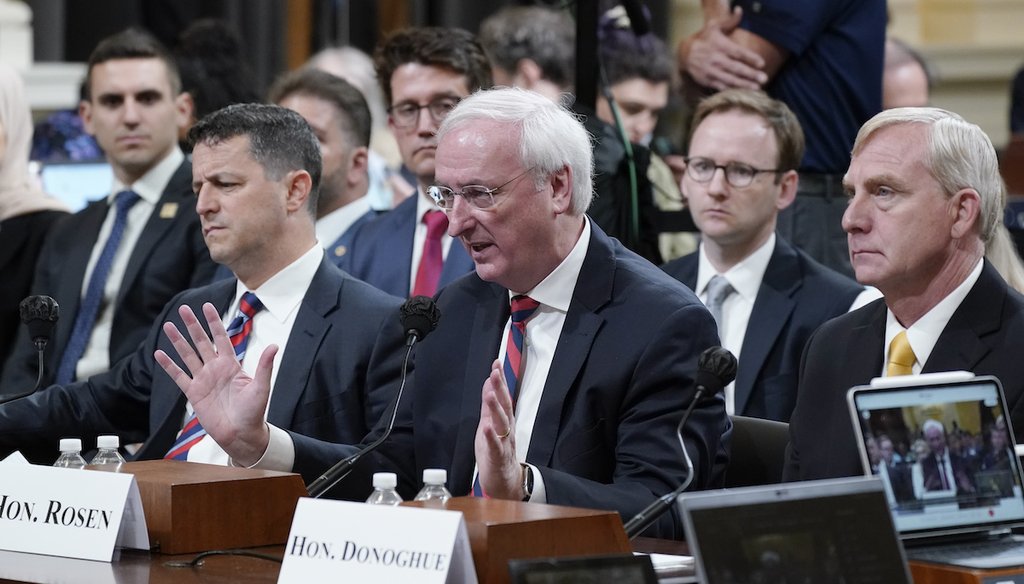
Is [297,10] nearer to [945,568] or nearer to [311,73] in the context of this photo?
[311,73]

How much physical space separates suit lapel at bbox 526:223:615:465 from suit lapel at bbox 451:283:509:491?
140 mm

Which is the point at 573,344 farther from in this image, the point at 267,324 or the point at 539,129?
the point at 267,324

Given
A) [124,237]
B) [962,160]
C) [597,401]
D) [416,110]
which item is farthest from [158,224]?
[962,160]

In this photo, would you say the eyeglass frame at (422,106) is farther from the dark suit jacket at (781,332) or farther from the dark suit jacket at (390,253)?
the dark suit jacket at (781,332)

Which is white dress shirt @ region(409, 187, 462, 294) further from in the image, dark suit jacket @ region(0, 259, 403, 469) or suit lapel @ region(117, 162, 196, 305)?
dark suit jacket @ region(0, 259, 403, 469)

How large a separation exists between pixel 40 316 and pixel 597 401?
44.3 inches

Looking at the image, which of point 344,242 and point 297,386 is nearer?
point 297,386

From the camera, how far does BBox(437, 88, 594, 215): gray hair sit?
319 cm

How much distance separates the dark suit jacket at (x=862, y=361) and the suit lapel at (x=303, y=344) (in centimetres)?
109

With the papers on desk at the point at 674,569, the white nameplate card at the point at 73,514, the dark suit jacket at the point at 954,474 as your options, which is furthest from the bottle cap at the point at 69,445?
the dark suit jacket at the point at 954,474

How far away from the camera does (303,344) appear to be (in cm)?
359

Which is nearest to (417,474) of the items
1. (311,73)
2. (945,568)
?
(945,568)

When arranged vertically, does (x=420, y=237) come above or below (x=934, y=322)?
below

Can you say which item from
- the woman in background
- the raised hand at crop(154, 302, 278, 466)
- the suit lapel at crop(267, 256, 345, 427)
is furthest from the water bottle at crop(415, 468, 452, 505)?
the woman in background
